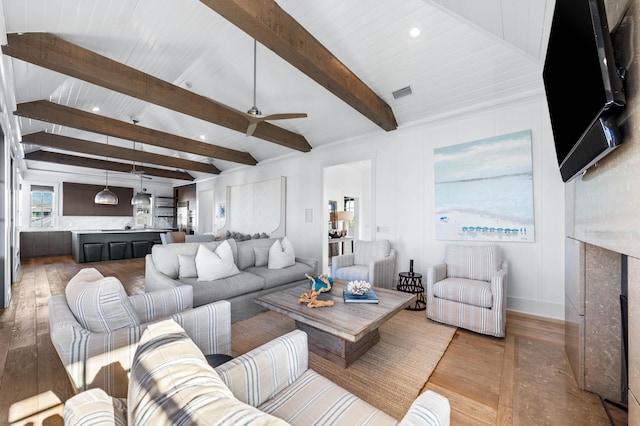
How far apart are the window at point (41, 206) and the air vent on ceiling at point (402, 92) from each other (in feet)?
35.0

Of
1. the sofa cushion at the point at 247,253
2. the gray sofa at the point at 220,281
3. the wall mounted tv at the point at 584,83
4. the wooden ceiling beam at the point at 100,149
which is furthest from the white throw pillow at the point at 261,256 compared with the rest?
the wooden ceiling beam at the point at 100,149

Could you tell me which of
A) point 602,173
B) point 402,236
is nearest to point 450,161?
point 402,236

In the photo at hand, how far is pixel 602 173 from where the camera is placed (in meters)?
1.39

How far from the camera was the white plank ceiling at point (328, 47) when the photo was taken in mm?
2425

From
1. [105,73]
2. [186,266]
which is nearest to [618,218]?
[186,266]

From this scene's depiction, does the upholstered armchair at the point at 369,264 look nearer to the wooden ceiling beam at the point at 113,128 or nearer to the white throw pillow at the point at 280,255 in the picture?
the white throw pillow at the point at 280,255

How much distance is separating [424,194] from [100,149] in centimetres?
723

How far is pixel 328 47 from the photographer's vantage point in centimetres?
321

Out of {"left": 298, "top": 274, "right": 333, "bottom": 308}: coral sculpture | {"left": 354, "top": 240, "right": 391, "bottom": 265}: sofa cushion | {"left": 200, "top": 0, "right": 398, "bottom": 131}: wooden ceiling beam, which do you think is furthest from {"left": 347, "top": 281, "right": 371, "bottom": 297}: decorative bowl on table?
{"left": 200, "top": 0, "right": 398, "bottom": 131}: wooden ceiling beam

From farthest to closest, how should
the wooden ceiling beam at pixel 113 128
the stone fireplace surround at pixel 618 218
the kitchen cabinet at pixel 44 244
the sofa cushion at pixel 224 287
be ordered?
the kitchen cabinet at pixel 44 244 < the wooden ceiling beam at pixel 113 128 < the sofa cushion at pixel 224 287 < the stone fireplace surround at pixel 618 218

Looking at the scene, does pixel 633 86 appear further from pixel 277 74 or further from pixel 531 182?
pixel 277 74

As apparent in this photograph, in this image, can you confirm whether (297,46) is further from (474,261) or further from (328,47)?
(474,261)

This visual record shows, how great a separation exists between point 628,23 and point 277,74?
12.4 feet

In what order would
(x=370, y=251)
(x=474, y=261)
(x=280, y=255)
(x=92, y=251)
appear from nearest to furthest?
(x=474, y=261), (x=280, y=255), (x=370, y=251), (x=92, y=251)
